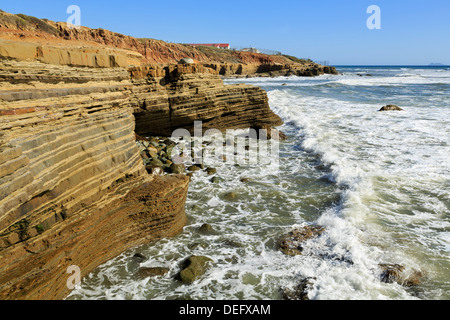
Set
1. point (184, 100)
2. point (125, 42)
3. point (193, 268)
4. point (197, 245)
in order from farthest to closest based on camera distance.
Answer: point (125, 42)
point (184, 100)
point (197, 245)
point (193, 268)

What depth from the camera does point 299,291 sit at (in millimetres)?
4430

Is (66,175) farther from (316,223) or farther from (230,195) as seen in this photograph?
(316,223)

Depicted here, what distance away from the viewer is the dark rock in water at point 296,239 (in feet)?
17.9

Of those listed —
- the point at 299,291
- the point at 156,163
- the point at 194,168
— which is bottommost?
the point at 299,291

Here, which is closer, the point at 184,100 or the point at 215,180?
the point at 215,180

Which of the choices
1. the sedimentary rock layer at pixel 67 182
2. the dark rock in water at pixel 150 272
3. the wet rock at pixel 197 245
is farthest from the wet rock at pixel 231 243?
the dark rock in water at pixel 150 272

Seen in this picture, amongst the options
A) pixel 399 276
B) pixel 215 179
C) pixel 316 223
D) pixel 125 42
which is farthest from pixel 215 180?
pixel 125 42

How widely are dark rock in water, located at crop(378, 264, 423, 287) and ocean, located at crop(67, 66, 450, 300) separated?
0.19ft

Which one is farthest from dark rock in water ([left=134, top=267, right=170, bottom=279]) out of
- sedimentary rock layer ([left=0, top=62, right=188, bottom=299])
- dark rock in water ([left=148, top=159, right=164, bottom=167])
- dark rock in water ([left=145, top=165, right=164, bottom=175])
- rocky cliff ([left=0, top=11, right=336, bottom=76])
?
dark rock in water ([left=148, top=159, right=164, bottom=167])

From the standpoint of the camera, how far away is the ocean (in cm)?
455

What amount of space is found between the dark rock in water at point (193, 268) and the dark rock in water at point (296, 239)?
1.42 m

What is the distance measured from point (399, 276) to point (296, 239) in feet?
5.81

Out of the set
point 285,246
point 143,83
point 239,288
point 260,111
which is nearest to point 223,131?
point 260,111
